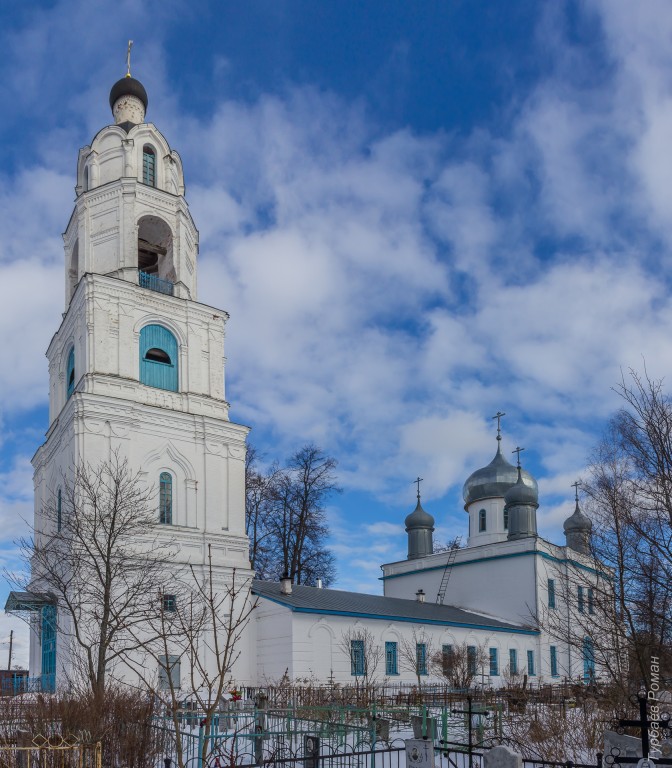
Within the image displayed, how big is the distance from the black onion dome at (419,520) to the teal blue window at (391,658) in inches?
549

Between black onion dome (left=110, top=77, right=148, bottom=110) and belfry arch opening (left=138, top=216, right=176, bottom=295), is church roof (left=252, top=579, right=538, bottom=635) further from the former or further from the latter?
black onion dome (left=110, top=77, right=148, bottom=110)

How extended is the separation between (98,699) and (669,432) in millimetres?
9930

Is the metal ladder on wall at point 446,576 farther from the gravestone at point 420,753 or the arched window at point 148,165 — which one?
the gravestone at point 420,753

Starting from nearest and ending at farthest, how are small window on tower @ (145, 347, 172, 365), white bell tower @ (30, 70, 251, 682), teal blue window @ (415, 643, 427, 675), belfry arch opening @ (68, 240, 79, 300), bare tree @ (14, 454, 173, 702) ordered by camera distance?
bare tree @ (14, 454, 173, 702)
white bell tower @ (30, 70, 251, 682)
small window on tower @ (145, 347, 172, 365)
belfry arch opening @ (68, 240, 79, 300)
teal blue window @ (415, 643, 427, 675)

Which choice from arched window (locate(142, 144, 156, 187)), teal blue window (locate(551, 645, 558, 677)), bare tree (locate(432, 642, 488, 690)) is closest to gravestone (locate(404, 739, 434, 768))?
bare tree (locate(432, 642, 488, 690))

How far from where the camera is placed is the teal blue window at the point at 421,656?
30366mm

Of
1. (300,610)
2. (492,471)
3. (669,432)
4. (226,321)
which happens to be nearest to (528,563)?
(492,471)

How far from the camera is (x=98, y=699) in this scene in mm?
11109

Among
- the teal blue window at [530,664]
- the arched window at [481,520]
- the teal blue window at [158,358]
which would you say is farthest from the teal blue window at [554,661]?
the teal blue window at [158,358]

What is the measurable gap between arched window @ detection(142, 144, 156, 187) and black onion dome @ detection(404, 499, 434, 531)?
22.5 meters

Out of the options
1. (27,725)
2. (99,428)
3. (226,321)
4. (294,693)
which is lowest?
(294,693)

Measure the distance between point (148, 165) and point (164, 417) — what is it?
32.1ft

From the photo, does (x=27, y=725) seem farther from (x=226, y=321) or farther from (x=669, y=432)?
(x=226, y=321)

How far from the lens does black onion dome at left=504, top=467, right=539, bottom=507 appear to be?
39750mm
